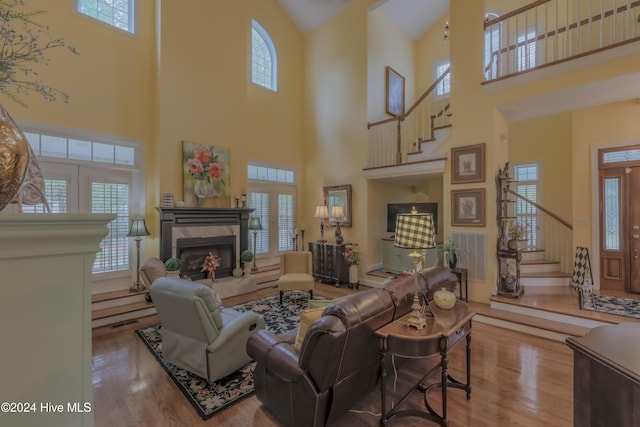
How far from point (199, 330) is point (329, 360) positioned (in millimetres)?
1394

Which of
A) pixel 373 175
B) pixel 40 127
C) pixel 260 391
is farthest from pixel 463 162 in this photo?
pixel 40 127

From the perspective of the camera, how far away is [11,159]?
2.35ft

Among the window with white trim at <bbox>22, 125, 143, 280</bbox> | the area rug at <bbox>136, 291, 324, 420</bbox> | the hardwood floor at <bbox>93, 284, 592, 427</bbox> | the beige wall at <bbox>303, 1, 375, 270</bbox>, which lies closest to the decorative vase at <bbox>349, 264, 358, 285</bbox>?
the beige wall at <bbox>303, 1, 375, 270</bbox>

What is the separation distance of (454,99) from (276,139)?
399 centimetres

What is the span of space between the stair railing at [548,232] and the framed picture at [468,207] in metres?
0.90

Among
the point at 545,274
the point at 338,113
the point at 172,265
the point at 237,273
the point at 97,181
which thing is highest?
the point at 338,113

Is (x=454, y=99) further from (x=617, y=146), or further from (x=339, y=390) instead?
(x=339, y=390)

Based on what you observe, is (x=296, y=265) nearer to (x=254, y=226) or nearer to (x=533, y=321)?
(x=254, y=226)

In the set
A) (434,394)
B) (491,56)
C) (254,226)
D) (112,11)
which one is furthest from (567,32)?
(112,11)

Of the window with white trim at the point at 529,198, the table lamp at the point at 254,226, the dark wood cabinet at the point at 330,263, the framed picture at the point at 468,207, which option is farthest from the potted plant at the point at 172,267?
the window with white trim at the point at 529,198

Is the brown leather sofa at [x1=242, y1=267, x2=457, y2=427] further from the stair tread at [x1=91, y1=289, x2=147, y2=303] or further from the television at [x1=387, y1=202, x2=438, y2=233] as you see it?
the television at [x1=387, y1=202, x2=438, y2=233]

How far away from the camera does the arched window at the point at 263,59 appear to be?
6.75m

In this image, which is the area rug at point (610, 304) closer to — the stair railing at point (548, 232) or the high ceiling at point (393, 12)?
the stair railing at point (548, 232)

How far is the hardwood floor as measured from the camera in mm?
2193
